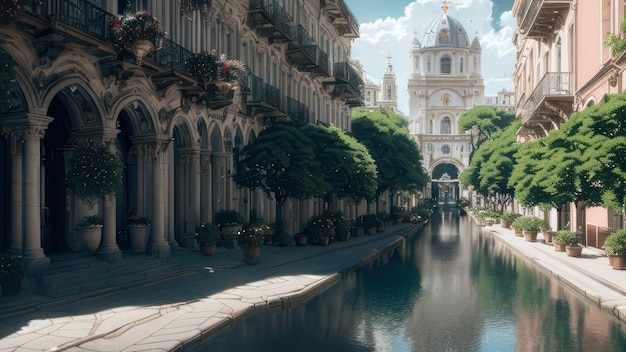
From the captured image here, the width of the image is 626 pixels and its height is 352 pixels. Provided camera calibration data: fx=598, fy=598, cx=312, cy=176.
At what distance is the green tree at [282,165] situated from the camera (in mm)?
25547

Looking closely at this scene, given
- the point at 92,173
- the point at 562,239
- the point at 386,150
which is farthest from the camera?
the point at 386,150

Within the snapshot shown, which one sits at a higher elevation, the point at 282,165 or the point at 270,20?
the point at 270,20

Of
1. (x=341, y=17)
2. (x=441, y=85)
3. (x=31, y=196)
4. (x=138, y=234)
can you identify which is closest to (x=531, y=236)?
(x=341, y=17)

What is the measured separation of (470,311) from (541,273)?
838 cm

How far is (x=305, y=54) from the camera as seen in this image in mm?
32688

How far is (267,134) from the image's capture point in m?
26.8

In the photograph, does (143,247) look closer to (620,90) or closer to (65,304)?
(65,304)

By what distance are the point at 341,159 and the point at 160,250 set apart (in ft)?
42.2

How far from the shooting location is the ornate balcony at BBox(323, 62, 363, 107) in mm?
40875

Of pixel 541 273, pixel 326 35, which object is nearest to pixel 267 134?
pixel 541 273

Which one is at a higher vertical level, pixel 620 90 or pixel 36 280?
pixel 620 90

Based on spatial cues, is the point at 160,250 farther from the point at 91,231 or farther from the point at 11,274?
the point at 11,274

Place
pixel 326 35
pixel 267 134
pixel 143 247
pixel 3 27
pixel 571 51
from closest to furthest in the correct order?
pixel 3 27 < pixel 143 247 < pixel 267 134 < pixel 571 51 < pixel 326 35

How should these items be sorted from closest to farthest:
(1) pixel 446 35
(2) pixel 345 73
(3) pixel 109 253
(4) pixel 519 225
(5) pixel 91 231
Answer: (3) pixel 109 253 → (5) pixel 91 231 → (4) pixel 519 225 → (2) pixel 345 73 → (1) pixel 446 35
